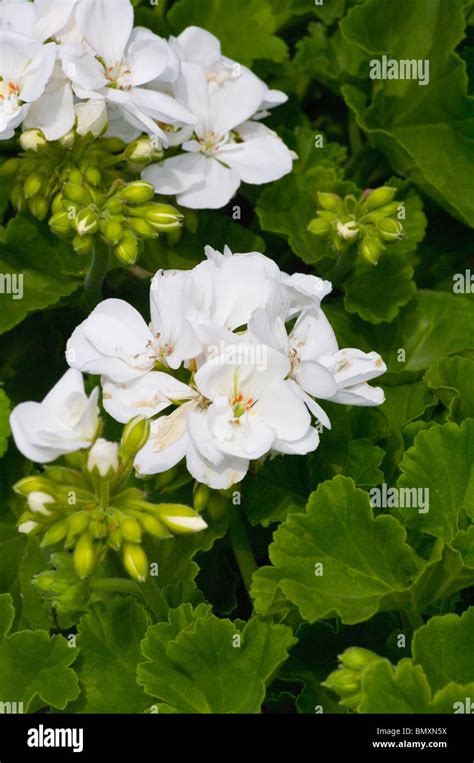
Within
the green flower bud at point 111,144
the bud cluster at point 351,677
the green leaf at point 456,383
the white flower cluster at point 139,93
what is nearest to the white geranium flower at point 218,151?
the white flower cluster at point 139,93

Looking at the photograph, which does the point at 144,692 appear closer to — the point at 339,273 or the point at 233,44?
the point at 339,273

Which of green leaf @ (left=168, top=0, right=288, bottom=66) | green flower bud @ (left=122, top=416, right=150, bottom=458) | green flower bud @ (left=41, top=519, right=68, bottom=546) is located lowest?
green flower bud @ (left=41, top=519, right=68, bottom=546)

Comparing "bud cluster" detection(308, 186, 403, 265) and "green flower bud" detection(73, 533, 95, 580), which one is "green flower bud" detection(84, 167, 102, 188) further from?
"green flower bud" detection(73, 533, 95, 580)

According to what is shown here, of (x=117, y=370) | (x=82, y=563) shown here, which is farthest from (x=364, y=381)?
(x=82, y=563)

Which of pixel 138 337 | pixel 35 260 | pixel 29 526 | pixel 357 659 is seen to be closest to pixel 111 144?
pixel 35 260

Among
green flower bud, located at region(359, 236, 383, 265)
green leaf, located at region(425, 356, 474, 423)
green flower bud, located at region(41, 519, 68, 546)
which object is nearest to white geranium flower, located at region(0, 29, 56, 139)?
green flower bud, located at region(359, 236, 383, 265)

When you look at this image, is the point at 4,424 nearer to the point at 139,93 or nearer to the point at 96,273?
the point at 96,273
